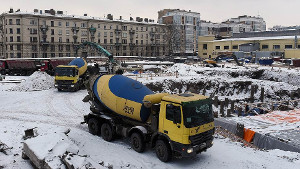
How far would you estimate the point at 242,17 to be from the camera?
130500mm

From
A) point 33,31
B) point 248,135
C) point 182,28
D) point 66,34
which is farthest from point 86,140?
point 182,28

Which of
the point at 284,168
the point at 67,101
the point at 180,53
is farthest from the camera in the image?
the point at 180,53

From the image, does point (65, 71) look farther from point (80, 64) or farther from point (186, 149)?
point (186, 149)

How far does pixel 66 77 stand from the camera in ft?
89.8

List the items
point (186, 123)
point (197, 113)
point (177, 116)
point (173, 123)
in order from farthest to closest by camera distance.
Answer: point (197, 113) → point (173, 123) → point (177, 116) → point (186, 123)

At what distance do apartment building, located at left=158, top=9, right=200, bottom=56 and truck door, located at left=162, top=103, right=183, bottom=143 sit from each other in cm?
8903

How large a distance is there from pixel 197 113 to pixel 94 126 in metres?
6.69

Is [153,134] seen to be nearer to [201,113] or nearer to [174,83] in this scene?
[201,113]

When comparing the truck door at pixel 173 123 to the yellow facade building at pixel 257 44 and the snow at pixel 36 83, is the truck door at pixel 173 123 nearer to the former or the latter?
the snow at pixel 36 83

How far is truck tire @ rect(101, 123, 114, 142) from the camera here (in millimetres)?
13801

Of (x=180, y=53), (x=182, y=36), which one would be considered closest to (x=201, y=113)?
(x=180, y=53)

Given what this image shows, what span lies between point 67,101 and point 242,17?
12439 cm

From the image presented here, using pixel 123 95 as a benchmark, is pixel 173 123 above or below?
below

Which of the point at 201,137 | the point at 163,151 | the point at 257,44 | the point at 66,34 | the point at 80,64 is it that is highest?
the point at 66,34
